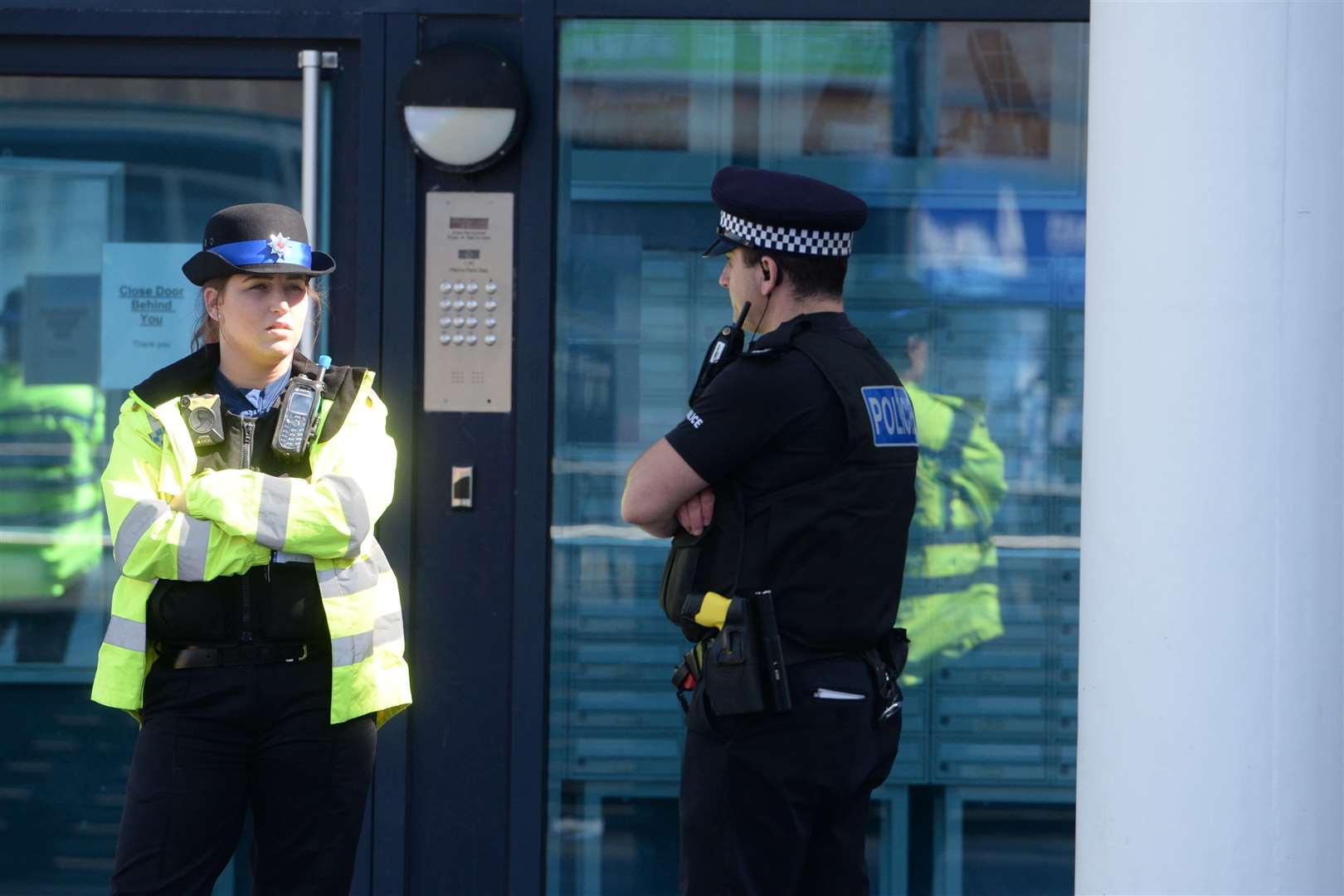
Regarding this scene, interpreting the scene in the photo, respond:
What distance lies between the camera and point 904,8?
4.05 meters

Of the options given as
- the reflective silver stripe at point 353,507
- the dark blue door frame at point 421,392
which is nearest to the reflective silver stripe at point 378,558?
the reflective silver stripe at point 353,507

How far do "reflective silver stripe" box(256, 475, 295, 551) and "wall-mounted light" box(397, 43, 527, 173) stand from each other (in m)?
1.49

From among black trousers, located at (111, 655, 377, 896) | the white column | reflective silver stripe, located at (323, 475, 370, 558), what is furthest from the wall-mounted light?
the white column

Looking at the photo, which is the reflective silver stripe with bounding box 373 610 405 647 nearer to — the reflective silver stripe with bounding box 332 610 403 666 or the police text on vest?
the reflective silver stripe with bounding box 332 610 403 666

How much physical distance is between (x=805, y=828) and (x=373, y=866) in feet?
5.72

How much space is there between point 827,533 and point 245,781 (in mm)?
1122

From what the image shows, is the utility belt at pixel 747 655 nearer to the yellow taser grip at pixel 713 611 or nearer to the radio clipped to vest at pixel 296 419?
the yellow taser grip at pixel 713 611

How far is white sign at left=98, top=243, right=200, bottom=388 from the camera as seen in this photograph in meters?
4.21

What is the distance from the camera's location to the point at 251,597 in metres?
2.77

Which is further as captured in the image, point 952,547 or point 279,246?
point 952,547

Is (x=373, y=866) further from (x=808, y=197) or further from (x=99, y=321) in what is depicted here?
(x=808, y=197)

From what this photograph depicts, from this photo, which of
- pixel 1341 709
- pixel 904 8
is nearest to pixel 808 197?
pixel 1341 709

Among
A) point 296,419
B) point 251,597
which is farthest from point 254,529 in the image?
point 296,419

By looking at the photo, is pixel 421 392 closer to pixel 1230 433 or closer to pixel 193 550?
pixel 193 550
